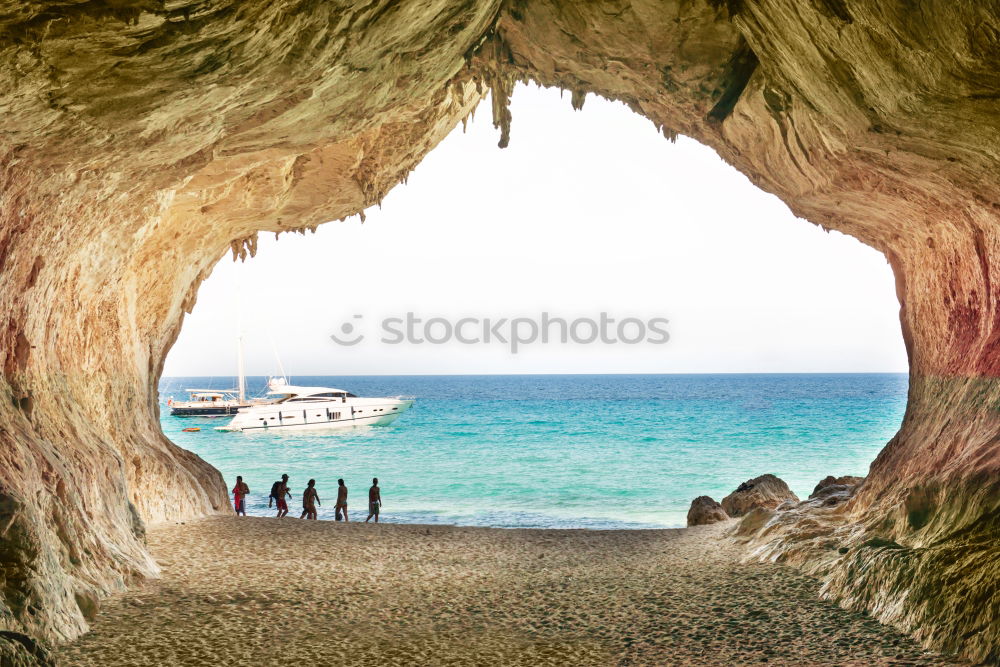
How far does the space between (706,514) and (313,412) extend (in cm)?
4511

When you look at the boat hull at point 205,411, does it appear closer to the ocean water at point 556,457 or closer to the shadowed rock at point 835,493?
the ocean water at point 556,457

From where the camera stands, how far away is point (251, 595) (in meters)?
9.38

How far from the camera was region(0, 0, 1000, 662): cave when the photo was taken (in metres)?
5.99

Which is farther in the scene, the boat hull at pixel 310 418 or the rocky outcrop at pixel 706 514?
the boat hull at pixel 310 418

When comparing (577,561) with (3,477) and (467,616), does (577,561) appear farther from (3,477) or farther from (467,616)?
(3,477)

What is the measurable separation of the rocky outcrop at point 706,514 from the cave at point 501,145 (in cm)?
572

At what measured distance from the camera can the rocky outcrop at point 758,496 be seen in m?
17.8

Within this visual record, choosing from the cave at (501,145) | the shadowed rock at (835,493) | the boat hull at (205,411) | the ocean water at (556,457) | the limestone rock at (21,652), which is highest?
the cave at (501,145)

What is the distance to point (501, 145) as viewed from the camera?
11.8 m

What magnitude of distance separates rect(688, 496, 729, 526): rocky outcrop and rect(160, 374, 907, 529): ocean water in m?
8.43

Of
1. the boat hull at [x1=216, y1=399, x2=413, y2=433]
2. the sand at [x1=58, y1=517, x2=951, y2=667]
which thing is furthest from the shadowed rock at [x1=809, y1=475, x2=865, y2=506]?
the boat hull at [x1=216, y1=399, x2=413, y2=433]

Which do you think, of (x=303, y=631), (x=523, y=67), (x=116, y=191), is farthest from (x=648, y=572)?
(x=116, y=191)

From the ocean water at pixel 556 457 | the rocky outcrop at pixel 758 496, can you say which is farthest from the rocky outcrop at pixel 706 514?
the ocean water at pixel 556 457

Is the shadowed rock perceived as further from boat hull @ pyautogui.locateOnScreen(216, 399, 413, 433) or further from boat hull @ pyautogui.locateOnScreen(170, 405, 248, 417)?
boat hull @ pyautogui.locateOnScreen(170, 405, 248, 417)
